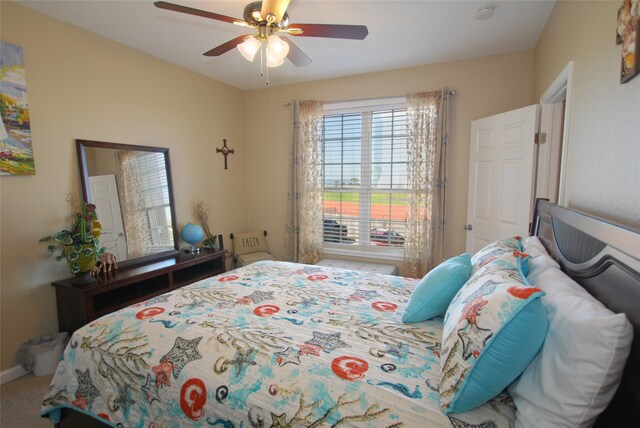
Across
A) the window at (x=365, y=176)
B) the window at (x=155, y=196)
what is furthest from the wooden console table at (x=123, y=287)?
the window at (x=365, y=176)

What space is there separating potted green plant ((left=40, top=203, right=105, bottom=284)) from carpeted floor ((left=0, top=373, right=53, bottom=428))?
2.45 feet

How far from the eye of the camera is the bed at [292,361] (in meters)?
0.97

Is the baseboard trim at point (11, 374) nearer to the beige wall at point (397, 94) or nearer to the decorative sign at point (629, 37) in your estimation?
the beige wall at point (397, 94)

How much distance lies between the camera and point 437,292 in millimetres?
1518

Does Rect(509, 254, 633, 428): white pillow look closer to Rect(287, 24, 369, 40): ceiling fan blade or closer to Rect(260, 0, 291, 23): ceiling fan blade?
Rect(287, 24, 369, 40): ceiling fan blade

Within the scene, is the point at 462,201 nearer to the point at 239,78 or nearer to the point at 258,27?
the point at 258,27

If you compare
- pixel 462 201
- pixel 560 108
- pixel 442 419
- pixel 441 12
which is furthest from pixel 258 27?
pixel 462 201

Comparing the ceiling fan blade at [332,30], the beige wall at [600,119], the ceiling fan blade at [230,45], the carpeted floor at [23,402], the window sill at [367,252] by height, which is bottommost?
the carpeted floor at [23,402]

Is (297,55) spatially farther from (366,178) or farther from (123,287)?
(123,287)

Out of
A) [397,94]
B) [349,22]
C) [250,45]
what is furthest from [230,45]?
[397,94]

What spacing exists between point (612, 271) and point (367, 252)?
3077mm

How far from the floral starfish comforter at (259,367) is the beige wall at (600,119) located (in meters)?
0.89

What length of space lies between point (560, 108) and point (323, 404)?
2704 mm

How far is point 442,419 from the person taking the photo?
0.96 metres
